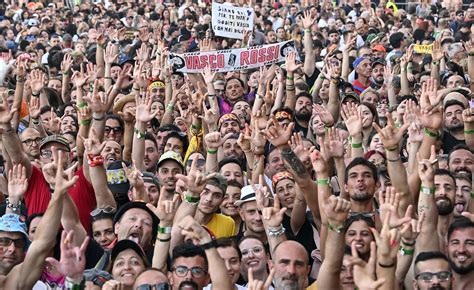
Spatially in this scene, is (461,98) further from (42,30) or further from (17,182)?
(42,30)

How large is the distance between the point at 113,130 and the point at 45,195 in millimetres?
1781

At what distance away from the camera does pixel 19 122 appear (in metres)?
10.2

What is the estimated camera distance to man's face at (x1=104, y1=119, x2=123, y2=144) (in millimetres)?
9250

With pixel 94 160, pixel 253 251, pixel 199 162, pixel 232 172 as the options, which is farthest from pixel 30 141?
pixel 253 251

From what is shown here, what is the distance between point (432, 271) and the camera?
5.77 m

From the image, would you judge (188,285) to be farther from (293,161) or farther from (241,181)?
(241,181)

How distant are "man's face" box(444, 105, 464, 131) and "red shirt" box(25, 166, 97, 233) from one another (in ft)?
11.0

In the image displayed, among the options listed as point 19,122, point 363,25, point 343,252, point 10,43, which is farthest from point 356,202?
point 10,43

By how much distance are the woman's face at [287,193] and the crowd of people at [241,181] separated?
16mm

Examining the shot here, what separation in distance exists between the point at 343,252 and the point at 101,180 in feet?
6.67

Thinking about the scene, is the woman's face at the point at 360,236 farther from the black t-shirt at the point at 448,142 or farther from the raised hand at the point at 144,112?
the black t-shirt at the point at 448,142

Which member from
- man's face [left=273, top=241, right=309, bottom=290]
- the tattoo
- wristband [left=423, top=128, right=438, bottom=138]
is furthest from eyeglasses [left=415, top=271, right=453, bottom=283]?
wristband [left=423, top=128, right=438, bottom=138]

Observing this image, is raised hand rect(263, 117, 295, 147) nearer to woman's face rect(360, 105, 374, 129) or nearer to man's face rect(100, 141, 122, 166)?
man's face rect(100, 141, 122, 166)

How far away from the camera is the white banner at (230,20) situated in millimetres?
13922
